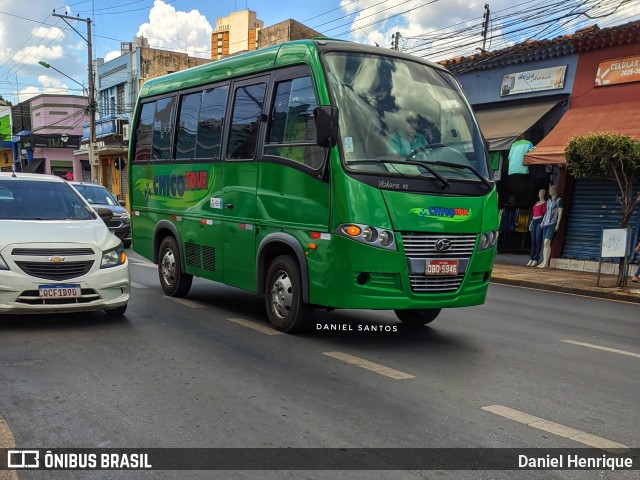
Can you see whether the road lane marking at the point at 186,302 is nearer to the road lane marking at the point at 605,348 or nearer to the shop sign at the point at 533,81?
the road lane marking at the point at 605,348

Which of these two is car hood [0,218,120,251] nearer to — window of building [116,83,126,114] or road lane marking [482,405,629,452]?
road lane marking [482,405,629,452]

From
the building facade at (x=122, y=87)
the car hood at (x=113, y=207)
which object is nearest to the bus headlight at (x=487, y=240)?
the car hood at (x=113, y=207)

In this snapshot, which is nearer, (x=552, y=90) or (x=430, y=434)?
(x=430, y=434)

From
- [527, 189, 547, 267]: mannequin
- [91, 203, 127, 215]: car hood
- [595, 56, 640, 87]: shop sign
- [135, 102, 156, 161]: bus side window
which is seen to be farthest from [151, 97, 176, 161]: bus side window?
[595, 56, 640, 87]: shop sign

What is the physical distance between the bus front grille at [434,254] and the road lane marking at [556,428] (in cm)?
170

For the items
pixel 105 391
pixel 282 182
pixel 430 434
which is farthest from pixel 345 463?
pixel 282 182

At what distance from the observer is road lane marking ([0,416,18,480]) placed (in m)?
3.35

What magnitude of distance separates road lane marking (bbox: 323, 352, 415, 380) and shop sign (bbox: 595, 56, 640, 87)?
40.1ft

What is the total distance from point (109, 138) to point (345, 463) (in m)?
39.9

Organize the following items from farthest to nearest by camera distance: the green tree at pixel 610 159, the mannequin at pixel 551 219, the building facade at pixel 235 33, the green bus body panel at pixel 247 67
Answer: the building facade at pixel 235 33, the mannequin at pixel 551 219, the green tree at pixel 610 159, the green bus body panel at pixel 247 67

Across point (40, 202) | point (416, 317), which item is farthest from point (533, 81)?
point (40, 202)

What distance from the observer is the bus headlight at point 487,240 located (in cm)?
645

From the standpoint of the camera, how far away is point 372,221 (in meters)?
5.85

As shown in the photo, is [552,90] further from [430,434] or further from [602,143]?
[430,434]
